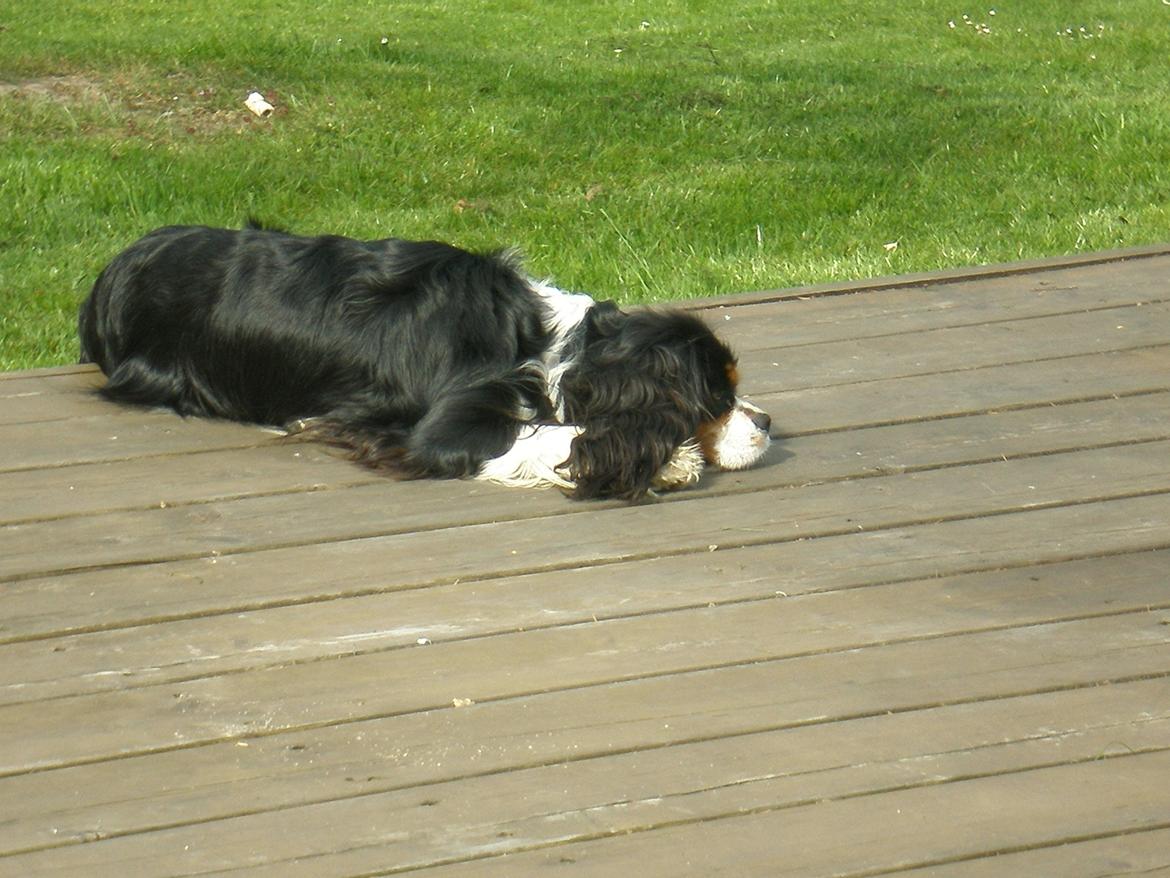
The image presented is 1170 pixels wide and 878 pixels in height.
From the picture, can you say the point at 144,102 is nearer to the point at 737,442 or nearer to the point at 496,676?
the point at 737,442

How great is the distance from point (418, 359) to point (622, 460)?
2.49 ft

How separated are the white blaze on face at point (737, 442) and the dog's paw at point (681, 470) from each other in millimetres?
45

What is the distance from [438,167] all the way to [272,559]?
15.6 ft

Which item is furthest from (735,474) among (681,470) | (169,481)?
(169,481)

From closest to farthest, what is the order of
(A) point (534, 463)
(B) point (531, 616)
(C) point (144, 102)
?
(B) point (531, 616)
(A) point (534, 463)
(C) point (144, 102)

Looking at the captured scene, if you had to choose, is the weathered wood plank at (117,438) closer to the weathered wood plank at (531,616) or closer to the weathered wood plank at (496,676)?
the weathered wood plank at (531,616)

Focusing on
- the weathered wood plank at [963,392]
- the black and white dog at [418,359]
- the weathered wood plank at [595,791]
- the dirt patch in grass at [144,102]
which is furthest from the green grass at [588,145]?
the weathered wood plank at [595,791]

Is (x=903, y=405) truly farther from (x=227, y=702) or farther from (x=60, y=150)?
(x=60, y=150)

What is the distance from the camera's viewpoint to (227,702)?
3.20 metres

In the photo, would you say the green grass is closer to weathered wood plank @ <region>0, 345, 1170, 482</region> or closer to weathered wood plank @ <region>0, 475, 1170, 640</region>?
weathered wood plank @ <region>0, 345, 1170, 482</region>

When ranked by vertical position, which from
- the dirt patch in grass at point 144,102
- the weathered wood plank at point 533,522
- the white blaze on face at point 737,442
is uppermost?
the dirt patch in grass at point 144,102

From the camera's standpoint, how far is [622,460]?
4234 mm

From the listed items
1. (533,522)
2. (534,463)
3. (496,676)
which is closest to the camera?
(496,676)

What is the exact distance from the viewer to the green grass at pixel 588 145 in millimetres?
7094
